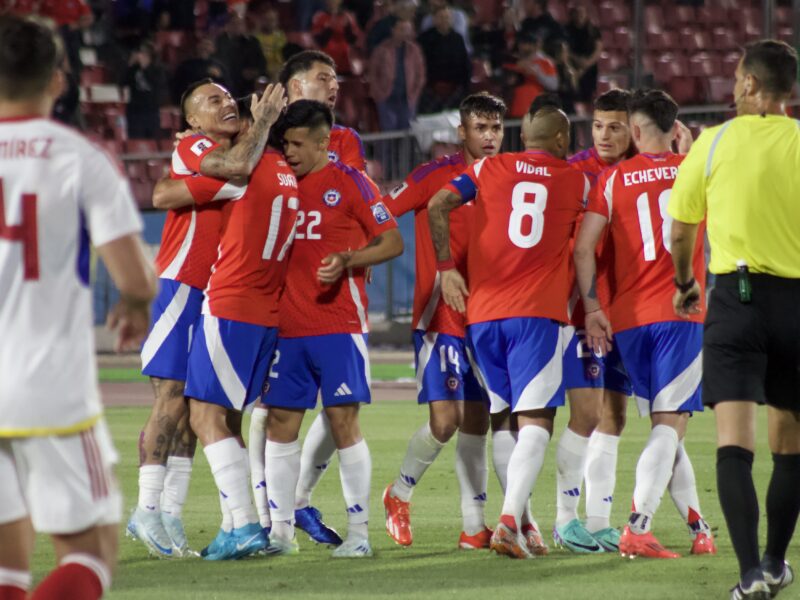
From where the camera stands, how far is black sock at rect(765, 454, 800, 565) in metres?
6.17

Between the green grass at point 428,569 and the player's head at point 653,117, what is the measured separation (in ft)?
6.88

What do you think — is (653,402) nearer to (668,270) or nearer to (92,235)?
(668,270)

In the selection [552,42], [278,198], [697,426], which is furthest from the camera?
[552,42]

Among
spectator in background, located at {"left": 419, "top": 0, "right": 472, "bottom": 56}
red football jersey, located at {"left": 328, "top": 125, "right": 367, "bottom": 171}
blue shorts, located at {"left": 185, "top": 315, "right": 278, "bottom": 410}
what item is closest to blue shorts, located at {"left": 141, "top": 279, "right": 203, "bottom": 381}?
blue shorts, located at {"left": 185, "top": 315, "right": 278, "bottom": 410}

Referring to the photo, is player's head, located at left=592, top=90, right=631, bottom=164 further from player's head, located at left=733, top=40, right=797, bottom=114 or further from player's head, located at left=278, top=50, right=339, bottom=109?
player's head, located at left=733, top=40, right=797, bottom=114

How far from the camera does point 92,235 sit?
4.15 m

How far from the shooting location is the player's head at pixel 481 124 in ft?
26.5

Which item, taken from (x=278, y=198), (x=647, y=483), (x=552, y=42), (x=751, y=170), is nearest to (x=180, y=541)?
(x=278, y=198)

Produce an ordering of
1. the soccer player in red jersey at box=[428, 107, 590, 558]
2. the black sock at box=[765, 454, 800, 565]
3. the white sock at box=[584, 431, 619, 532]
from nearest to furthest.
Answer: the black sock at box=[765, 454, 800, 565], the soccer player in red jersey at box=[428, 107, 590, 558], the white sock at box=[584, 431, 619, 532]

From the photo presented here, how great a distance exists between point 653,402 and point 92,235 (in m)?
4.06

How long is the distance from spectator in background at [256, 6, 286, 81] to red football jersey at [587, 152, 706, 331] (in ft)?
46.9

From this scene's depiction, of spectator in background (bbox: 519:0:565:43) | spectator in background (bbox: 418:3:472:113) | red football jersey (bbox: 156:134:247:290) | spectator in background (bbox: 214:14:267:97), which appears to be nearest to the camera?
red football jersey (bbox: 156:134:247:290)

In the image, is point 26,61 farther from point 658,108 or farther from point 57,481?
point 658,108

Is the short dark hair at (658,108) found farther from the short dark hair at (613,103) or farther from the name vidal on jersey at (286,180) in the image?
the name vidal on jersey at (286,180)
